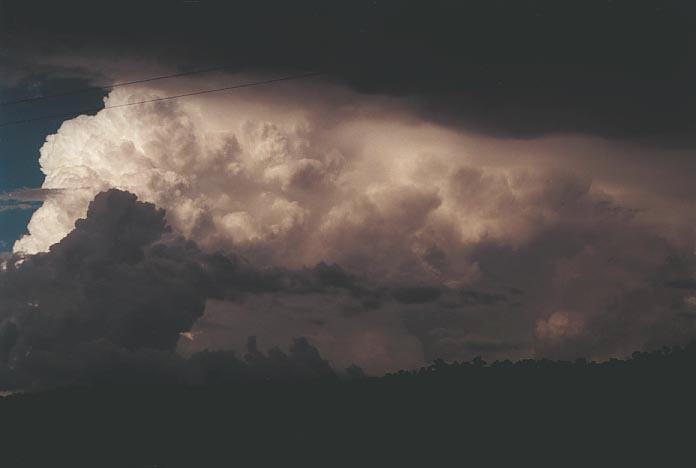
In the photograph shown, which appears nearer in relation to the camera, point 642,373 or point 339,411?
point 642,373

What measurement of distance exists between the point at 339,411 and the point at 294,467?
35218 mm

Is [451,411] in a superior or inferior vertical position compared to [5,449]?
superior

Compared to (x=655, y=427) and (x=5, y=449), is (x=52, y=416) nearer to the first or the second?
(x=5, y=449)

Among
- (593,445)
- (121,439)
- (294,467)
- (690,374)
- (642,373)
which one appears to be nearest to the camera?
(593,445)

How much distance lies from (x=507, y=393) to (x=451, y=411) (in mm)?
9891

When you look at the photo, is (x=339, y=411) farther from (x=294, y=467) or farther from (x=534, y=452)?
(x=534, y=452)

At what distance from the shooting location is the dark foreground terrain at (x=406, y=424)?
296ft

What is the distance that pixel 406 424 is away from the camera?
119 metres

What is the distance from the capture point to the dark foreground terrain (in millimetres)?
90188

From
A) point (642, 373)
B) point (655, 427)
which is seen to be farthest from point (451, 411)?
point (655, 427)

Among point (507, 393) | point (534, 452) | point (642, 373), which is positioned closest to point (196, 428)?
point (507, 393)

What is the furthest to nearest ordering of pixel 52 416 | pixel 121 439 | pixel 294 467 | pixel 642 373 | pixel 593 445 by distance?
pixel 52 416, pixel 121 439, pixel 642 373, pixel 294 467, pixel 593 445

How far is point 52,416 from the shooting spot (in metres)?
153

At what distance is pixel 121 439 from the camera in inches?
5123
